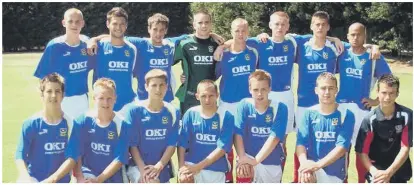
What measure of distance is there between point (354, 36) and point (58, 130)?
3.58 metres

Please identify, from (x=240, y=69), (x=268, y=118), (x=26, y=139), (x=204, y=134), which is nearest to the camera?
(x=26, y=139)

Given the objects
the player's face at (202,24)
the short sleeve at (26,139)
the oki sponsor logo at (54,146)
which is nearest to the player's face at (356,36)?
the player's face at (202,24)

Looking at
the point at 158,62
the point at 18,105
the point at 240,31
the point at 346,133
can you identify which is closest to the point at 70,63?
the point at 158,62

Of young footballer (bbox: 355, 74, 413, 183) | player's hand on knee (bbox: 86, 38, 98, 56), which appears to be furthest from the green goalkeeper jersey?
young footballer (bbox: 355, 74, 413, 183)

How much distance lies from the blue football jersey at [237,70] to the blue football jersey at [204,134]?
1280 millimetres

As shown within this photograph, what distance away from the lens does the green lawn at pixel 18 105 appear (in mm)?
7414

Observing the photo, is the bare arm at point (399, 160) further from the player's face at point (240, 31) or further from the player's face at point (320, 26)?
the player's face at point (240, 31)

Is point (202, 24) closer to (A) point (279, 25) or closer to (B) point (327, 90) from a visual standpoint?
(A) point (279, 25)

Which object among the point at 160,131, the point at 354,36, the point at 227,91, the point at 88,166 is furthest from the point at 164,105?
the point at 354,36

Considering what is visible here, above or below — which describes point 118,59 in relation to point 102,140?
above

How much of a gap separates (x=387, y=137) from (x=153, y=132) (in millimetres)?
2285

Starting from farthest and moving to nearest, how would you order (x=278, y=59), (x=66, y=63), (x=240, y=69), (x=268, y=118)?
(x=278, y=59) → (x=240, y=69) → (x=66, y=63) → (x=268, y=118)

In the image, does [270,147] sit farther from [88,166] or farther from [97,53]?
[97,53]

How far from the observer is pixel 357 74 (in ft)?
22.9
